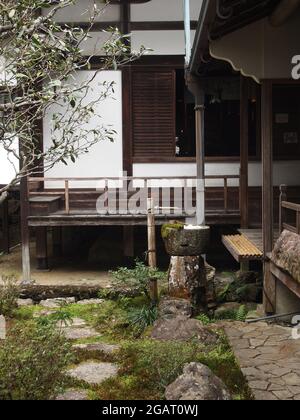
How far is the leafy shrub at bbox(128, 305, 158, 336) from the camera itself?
28.9 feet

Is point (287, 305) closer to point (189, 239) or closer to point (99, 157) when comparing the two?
point (189, 239)

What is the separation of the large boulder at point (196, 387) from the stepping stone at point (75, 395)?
1036mm


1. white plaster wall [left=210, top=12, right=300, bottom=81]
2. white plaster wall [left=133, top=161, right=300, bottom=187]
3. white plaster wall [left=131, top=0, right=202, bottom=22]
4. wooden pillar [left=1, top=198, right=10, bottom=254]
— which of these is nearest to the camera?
white plaster wall [left=210, top=12, right=300, bottom=81]

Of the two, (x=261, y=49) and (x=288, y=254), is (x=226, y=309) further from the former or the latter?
(x=261, y=49)

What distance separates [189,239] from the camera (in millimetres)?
9211

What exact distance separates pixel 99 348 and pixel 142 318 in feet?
4.00

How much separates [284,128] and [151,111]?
3333mm

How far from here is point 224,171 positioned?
13781mm

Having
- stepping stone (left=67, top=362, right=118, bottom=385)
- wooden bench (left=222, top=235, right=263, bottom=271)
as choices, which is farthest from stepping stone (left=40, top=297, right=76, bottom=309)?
stepping stone (left=67, top=362, right=118, bottom=385)

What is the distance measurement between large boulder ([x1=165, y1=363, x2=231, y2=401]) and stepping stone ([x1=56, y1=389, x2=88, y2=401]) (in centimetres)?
104

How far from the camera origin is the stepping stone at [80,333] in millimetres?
8680

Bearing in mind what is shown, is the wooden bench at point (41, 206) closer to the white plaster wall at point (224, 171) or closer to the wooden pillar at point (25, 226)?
the wooden pillar at point (25, 226)

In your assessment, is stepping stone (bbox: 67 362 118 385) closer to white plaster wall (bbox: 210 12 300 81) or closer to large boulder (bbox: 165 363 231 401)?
large boulder (bbox: 165 363 231 401)

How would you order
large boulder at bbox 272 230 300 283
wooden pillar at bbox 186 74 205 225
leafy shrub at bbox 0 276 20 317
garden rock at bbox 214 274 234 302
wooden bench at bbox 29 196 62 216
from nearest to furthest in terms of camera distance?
large boulder at bbox 272 230 300 283 → leafy shrub at bbox 0 276 20 317 → garden rock at bbox 214 274 234 302 → wooden pillar at bbox 186 74 205 225 → wooden bench at bbox 29 196 62 216
